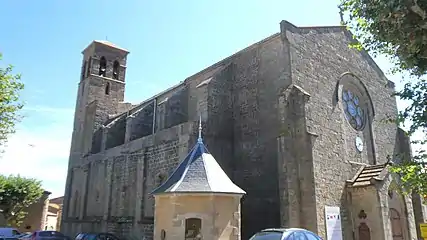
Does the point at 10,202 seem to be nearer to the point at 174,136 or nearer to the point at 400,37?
the point at 174,136

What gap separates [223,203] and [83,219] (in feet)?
50.5

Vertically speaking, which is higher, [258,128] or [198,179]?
[258,128]

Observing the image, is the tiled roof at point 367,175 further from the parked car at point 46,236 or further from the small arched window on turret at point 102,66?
the small arched window on turret at point 102,66

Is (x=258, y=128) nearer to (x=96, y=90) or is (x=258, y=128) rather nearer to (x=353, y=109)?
(x=353, y=109)

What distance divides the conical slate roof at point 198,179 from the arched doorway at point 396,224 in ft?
27.9

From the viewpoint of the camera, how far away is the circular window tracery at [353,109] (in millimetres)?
18672

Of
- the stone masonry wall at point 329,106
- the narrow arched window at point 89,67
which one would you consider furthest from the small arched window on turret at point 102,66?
the stone masonry wall at point 329,106

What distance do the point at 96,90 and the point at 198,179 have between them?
19486 millimetres

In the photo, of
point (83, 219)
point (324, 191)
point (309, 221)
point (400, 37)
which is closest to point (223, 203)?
point (309, 221)

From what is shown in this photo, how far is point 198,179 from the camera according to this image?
11.9m

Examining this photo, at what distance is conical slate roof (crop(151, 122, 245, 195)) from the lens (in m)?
11.4

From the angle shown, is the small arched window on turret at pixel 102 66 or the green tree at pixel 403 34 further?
the small arched window on turret at pixel 102 66

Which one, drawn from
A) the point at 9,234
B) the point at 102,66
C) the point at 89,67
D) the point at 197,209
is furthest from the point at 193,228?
the point at 102,66

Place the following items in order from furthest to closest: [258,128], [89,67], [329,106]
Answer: [89,67]
[329,106]
[258,128]
